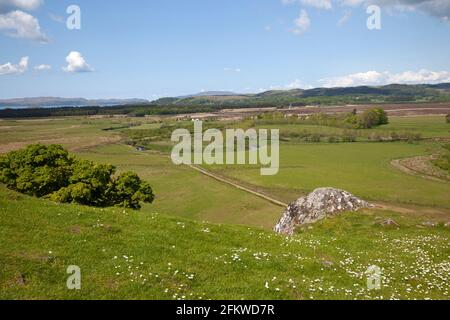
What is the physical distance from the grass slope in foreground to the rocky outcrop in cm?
1044

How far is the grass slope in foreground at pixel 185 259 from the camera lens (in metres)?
17.0

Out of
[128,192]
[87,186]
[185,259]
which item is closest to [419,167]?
[128,192]

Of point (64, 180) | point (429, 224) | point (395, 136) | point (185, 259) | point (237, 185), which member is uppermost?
point (185, 259)

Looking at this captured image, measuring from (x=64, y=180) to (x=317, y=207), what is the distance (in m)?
33.2

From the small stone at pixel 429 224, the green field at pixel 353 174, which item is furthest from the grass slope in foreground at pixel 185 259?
the green field at pixel 353 174

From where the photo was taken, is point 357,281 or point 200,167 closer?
point 357,281

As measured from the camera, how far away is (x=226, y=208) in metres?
84.7

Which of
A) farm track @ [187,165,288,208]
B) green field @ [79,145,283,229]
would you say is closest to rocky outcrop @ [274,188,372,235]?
green field @ [79,145,283,229]

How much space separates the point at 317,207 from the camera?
4028 centimetres

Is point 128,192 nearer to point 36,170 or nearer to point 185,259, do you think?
point 36,170

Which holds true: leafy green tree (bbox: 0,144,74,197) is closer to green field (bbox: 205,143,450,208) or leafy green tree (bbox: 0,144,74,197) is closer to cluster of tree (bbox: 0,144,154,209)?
cluster of tree (bbox: 0,144,154,209)
